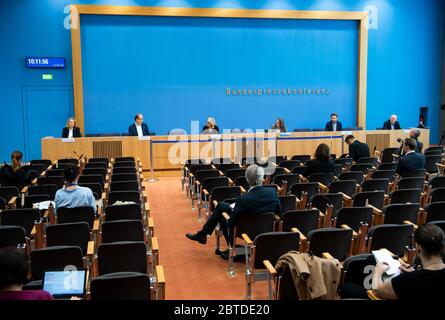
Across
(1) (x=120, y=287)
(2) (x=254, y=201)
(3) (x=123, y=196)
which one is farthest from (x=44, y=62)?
(1) (x=120, y=287)

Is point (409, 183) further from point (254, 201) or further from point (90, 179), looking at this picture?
point (90, 179)

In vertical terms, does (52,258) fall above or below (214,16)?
below

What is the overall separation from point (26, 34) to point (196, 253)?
10.2 meters

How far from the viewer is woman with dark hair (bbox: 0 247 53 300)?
2.96m

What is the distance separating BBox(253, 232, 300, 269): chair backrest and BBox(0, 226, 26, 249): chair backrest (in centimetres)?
236

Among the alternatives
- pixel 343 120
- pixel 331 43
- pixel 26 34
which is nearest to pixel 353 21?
pixel 331 43

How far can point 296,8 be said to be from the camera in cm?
1571

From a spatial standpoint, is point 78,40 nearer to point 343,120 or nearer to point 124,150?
point 124,150

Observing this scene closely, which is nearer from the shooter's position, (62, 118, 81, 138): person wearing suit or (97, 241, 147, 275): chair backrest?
(97, 241, 147, 275): chair backrest

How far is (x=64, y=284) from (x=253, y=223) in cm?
266

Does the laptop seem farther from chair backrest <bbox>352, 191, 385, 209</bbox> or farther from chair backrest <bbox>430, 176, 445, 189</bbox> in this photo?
chair backrest <bbox>430, 176, 445, 189</bbox>

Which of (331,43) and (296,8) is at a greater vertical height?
(296,8)

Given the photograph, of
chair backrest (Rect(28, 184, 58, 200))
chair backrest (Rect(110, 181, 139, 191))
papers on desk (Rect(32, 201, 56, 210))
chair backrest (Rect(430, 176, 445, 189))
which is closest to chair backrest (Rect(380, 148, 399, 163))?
chair backrest (Rect(430, 176, 445, 189))

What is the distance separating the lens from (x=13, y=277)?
298cm
